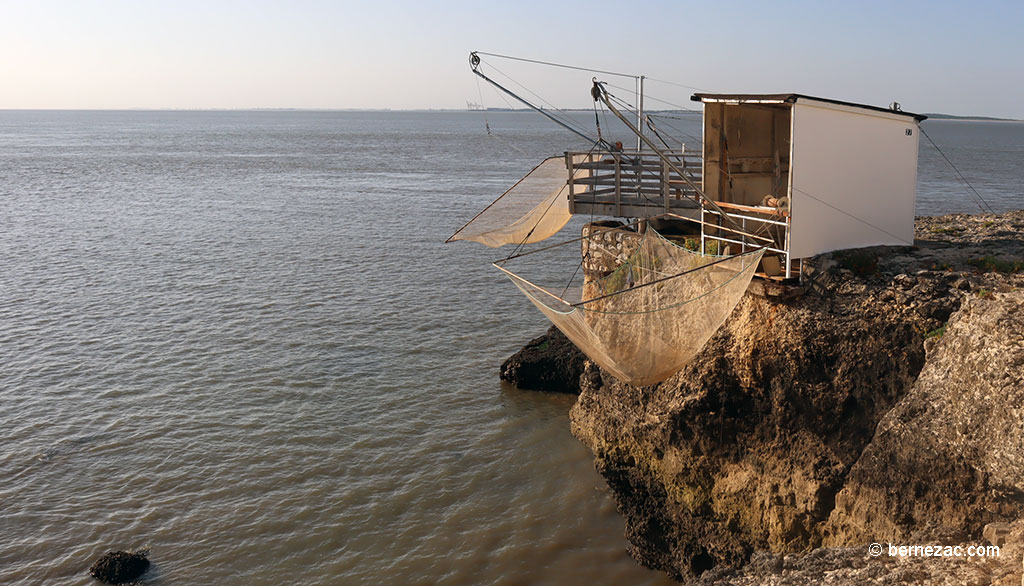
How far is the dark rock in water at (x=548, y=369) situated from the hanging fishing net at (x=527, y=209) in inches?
137

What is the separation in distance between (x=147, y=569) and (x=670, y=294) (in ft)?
30.7

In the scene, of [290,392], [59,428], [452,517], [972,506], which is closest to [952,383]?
[972,506]

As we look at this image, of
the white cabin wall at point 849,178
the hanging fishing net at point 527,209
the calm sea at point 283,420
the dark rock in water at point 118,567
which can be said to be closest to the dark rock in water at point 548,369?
the calm sea at point 283,420

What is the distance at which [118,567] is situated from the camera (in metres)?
12.0

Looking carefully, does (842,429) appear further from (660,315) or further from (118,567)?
(118,567)

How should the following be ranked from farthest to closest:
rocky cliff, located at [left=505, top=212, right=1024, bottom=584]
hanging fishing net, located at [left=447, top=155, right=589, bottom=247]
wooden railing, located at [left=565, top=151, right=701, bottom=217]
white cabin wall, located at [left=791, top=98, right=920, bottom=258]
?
1. hanging fishing net, located at [left=447, top=155, right=589, bottom=247]
2. wooden railing, located at [left=565, top=151, right=701, bottom=217]
3. white cabin wall, located at [left=791, top=98, right=920, bottom=258]
4. rocky cliff, located at [left=505, top=212, right=1024, bottom=584]

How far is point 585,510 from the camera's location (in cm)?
1378

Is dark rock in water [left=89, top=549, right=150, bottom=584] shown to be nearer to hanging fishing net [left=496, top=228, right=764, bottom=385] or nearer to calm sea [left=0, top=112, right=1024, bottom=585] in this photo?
calm sea [left=0, top=112, right=1024, bottom=585]

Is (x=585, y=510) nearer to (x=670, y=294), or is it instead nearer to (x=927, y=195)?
(x=670, y=294)

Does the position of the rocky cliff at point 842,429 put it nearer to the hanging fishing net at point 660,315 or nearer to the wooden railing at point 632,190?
the hanging fishing net at point 660,315

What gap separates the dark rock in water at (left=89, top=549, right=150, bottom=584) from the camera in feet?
39.3

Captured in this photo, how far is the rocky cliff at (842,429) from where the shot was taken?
8523 millimetres

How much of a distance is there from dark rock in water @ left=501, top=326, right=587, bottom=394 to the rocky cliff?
424 cm

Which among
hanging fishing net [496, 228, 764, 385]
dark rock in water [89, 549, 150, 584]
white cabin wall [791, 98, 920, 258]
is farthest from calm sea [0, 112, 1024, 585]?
white cabin wall [791, 98, 920, 258]
